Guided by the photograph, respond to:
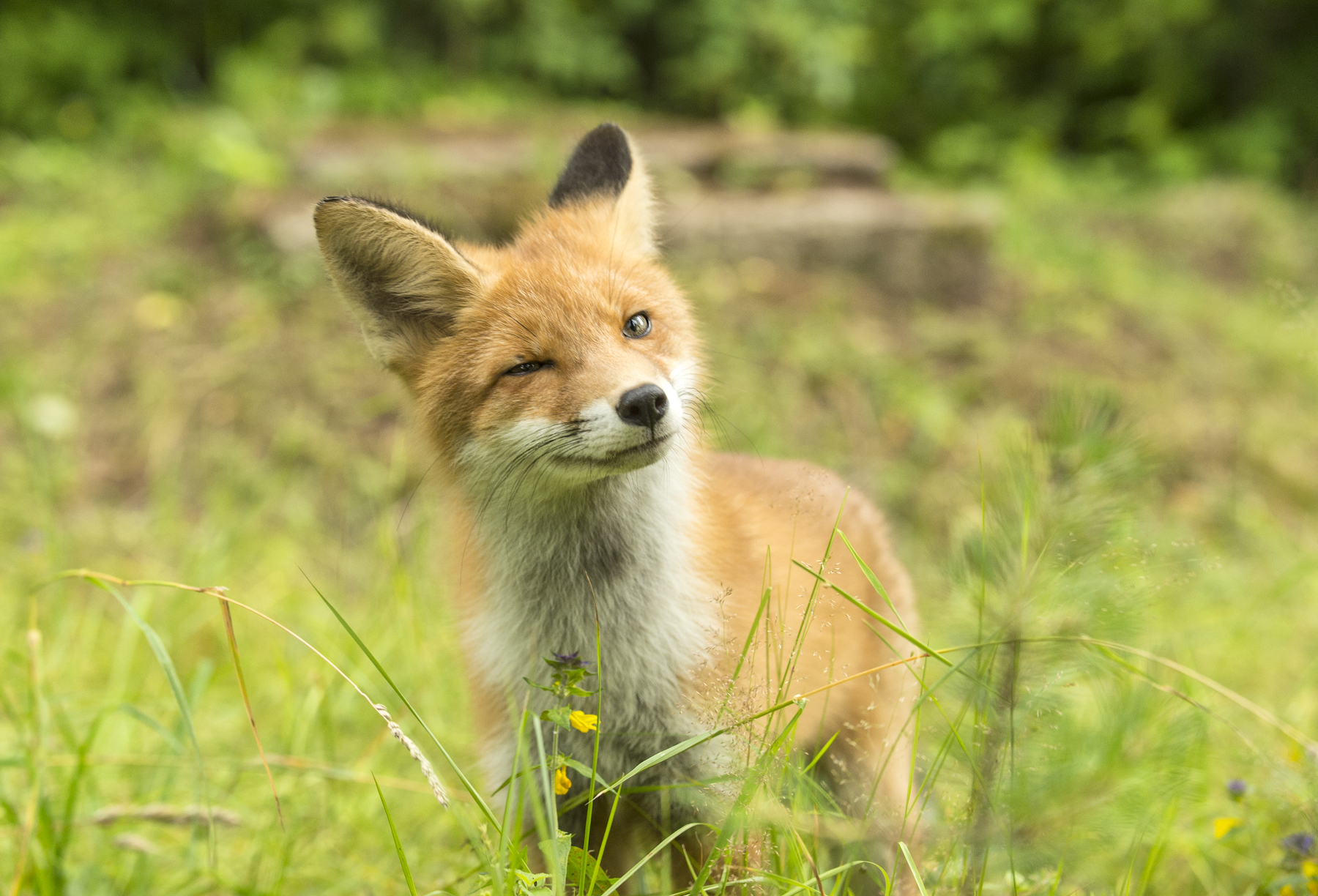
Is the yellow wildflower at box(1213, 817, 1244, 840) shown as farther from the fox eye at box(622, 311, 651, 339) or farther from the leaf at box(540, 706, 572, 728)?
the fox eye at box(622, 311, 651, 339)

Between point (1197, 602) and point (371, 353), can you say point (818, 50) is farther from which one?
point (371, 353)

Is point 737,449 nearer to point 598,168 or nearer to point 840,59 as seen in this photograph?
point 598,168

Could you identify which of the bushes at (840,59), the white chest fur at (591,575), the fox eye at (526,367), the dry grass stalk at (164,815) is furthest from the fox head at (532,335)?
the bushes at (840,59)

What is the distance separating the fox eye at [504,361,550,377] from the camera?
2465 mm

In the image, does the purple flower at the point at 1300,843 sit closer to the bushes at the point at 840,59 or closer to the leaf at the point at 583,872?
the leaf at the point at 583,872

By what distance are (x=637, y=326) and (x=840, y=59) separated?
8.55 meters

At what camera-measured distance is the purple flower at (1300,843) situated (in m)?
2.29

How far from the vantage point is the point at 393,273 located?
106 inches

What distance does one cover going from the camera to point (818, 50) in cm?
977

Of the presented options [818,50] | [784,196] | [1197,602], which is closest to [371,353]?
[1197,602]

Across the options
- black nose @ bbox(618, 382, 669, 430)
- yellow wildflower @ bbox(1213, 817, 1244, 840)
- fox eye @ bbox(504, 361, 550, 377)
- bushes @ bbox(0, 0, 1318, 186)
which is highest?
bushes @ bbox(0, 0, 1318, 186)

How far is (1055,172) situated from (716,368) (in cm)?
761

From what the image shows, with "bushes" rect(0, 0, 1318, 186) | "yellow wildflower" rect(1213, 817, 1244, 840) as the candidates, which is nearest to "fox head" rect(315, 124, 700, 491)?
"yellow wildflower" rect(1213, 817, 1244, 840)

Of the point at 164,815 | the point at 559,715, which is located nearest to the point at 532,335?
the point at 559,715
